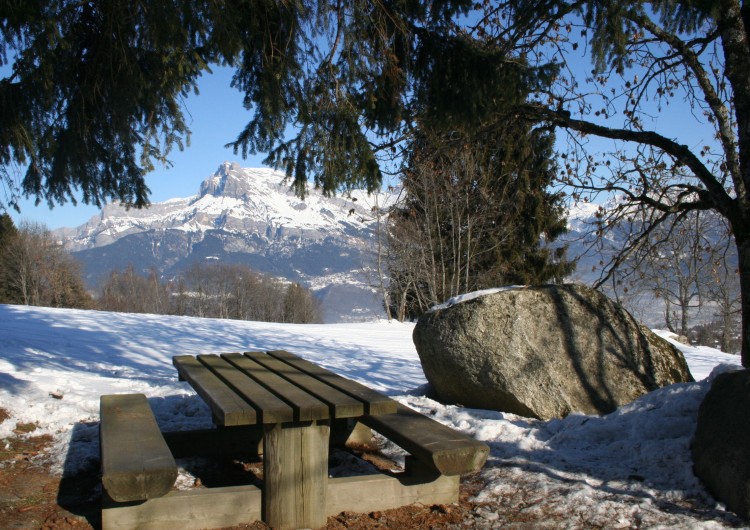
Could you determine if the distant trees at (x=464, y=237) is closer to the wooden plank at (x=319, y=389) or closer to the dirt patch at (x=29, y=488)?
the wooden plank at (x=319, y=389)

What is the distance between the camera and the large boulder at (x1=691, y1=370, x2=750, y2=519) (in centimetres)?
312

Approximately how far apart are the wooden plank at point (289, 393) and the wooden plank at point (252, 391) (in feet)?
0.10

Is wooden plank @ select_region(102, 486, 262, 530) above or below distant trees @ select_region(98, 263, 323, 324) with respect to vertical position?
below

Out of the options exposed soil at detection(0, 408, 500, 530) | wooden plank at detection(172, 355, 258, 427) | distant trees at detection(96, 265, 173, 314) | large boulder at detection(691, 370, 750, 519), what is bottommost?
exposed soil at detection(0, 408, 500, 530)

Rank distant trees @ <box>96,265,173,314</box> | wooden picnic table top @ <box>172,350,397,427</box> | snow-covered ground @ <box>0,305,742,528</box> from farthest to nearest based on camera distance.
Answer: distant trees @ <box>96,265,173,314</box> → snow-covered ground @ <box>0,305,742,528</box> → wooden picnic table top @ <box>172,350,397,427</box>

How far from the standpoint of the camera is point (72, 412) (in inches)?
198

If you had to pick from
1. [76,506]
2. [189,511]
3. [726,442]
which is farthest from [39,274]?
[726,442]

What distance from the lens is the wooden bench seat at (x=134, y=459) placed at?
8.73ft

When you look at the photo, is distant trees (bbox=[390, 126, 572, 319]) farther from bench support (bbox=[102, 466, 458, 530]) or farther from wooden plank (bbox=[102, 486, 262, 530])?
wooden plank (bbox=[102, 486, 262, 530])

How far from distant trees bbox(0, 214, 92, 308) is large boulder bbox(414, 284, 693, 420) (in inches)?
1965

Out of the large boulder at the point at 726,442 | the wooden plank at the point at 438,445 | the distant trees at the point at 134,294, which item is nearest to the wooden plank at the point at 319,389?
the wooden plank at the point at 438,445

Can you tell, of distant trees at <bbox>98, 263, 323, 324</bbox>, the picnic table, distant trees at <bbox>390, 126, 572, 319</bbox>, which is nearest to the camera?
the picnic table

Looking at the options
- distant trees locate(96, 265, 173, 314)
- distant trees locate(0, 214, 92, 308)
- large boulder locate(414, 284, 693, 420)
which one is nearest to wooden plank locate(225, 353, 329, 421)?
large boulder locate(414, 284, 693, 420)

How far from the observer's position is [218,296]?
8475cm
